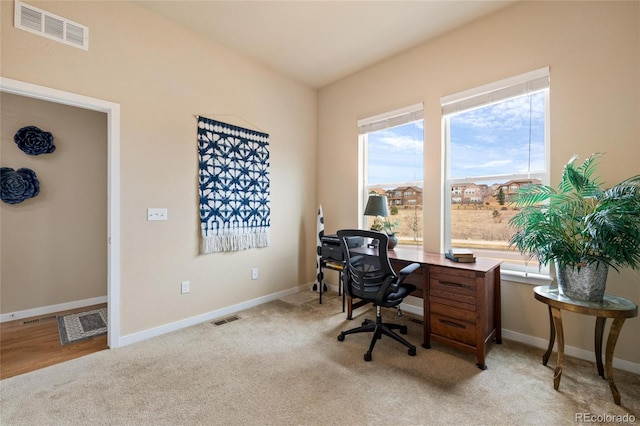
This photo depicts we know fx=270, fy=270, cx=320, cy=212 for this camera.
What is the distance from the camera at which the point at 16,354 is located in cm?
227

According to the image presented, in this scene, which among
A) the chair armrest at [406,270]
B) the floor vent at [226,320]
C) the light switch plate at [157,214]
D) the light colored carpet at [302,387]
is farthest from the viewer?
the floor vent at [226,320]

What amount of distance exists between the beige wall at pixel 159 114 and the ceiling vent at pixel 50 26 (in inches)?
1.6

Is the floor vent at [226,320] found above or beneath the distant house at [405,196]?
beneath

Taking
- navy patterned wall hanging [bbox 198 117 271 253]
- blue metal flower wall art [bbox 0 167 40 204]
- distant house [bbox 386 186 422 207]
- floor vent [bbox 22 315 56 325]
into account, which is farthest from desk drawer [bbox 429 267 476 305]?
blue metal flower wall art [bbox 0 167 40 204]

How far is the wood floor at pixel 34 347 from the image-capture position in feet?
6.97

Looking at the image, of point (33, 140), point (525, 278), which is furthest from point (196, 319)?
point (525, 278)

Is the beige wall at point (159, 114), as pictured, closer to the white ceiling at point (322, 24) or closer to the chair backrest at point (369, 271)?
the white ceiling at point (322, 24)

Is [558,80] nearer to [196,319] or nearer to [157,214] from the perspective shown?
[157,214]

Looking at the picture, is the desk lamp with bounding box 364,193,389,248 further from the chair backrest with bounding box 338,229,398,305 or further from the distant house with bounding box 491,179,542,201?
the distant house with bounding box 491,179,542,201

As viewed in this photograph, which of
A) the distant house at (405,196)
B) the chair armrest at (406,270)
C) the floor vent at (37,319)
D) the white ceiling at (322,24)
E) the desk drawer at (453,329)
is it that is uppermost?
the white ceiling at (322,24)

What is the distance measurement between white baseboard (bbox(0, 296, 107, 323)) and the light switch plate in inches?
78.3

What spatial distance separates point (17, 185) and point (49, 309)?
148 centimetres

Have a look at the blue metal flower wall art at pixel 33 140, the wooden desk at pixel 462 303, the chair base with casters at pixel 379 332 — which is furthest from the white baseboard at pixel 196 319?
the blue metal flower wall art at pixel 33 140

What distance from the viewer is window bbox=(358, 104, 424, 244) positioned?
3225mm
